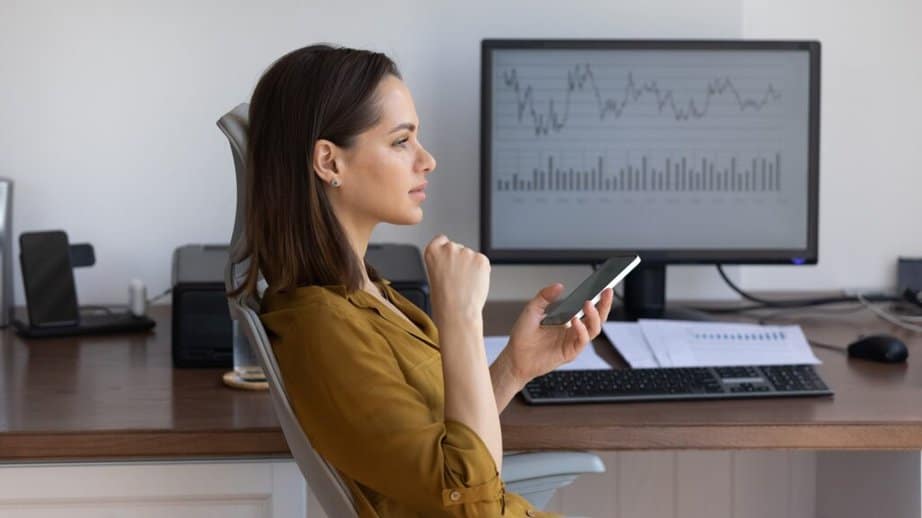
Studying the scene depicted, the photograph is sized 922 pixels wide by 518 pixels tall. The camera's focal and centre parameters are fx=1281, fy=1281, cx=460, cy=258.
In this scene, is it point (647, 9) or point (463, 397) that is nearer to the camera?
point (463, 397)

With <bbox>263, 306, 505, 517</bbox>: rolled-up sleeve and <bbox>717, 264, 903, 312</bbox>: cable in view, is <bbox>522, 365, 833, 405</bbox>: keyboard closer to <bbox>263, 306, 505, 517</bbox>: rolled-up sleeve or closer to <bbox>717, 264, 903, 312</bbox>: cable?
<bbox>263, 306, 505, 517</bbox>: rolled-up sleeve

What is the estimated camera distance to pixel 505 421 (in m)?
1.61

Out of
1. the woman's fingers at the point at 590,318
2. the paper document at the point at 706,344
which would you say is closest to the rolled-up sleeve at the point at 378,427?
the woman's fingers at the point at 590,318

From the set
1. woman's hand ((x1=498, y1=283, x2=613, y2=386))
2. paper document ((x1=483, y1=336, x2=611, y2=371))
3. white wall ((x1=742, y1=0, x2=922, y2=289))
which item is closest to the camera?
woman's hand ((x1=498, y1=283, x2=613, y2=386))

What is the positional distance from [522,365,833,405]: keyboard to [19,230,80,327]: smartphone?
871mm

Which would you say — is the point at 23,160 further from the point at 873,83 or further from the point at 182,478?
the point at 873,83

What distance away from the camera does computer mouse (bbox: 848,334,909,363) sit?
1929 mm

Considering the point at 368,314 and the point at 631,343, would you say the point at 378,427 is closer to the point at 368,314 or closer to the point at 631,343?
the point at 368,314

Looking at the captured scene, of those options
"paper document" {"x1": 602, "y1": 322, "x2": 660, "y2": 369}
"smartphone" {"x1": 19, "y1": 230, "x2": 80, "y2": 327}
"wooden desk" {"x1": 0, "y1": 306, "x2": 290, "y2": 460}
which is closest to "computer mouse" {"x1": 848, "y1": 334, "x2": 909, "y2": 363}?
"paper document" {"x1": 602, "y1": 322, "x2": 660, "y2": 369}

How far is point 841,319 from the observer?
7.55ft

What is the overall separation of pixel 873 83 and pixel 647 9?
1.53ft

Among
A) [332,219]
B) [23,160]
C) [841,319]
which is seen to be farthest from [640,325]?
[23,160]

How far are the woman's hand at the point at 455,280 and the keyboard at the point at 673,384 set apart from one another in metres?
0.38

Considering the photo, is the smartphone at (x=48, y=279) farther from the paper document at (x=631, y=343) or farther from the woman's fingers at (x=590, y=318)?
the woman's fingers at (x=590, y=318)
